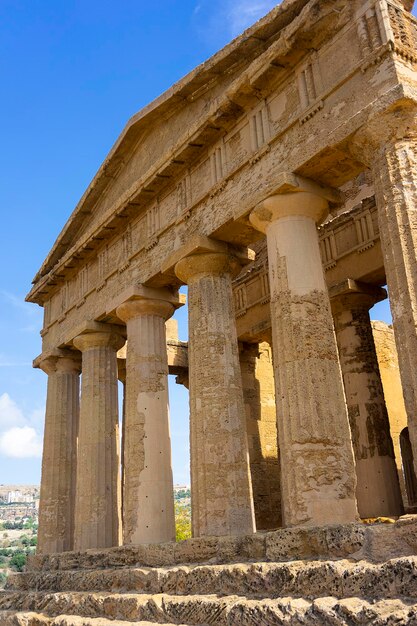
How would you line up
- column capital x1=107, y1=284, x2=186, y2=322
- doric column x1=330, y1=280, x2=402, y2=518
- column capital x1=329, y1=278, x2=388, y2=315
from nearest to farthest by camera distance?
doric column x1=330, y1=280, x2=402, y2=518 → column capital x1=329, y1=278, x2=388, y2=315 → column capital x1=107, y1=284, x2=186, y2=322

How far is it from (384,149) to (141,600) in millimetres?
7322

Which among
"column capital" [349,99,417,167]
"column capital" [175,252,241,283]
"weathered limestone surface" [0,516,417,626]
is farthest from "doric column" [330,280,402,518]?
"column capital" [349,99,417,167]

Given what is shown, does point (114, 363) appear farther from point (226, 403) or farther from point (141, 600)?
point (141, 600)

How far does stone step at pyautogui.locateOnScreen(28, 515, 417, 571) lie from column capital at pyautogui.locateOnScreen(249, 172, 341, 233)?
5119 mm

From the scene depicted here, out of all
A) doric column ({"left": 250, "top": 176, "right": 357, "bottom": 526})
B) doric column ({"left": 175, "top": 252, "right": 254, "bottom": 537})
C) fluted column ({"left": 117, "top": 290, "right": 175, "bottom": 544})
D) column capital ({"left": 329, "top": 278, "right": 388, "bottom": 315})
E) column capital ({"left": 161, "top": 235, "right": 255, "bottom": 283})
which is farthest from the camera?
column capital ({"left": 329, "top": 278, "right": 388, "bottom": 315})

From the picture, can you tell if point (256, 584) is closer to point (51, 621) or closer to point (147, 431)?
point (51, 621)

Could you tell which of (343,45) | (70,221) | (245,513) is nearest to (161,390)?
(245,513)

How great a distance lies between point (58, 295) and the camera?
19.2 metres

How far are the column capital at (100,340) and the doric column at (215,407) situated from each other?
4438 mm

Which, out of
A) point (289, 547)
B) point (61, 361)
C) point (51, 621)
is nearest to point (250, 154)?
point (289, 547)

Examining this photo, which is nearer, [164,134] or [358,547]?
[358,547]

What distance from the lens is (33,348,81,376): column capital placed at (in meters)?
18.1

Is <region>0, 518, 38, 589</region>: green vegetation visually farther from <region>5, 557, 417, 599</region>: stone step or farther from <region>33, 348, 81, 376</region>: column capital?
<region>5, 557, 417, 599</region>: stone step

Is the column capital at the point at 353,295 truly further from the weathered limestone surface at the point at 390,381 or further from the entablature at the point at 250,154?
the weathered limestone surface at the point at 390,381
